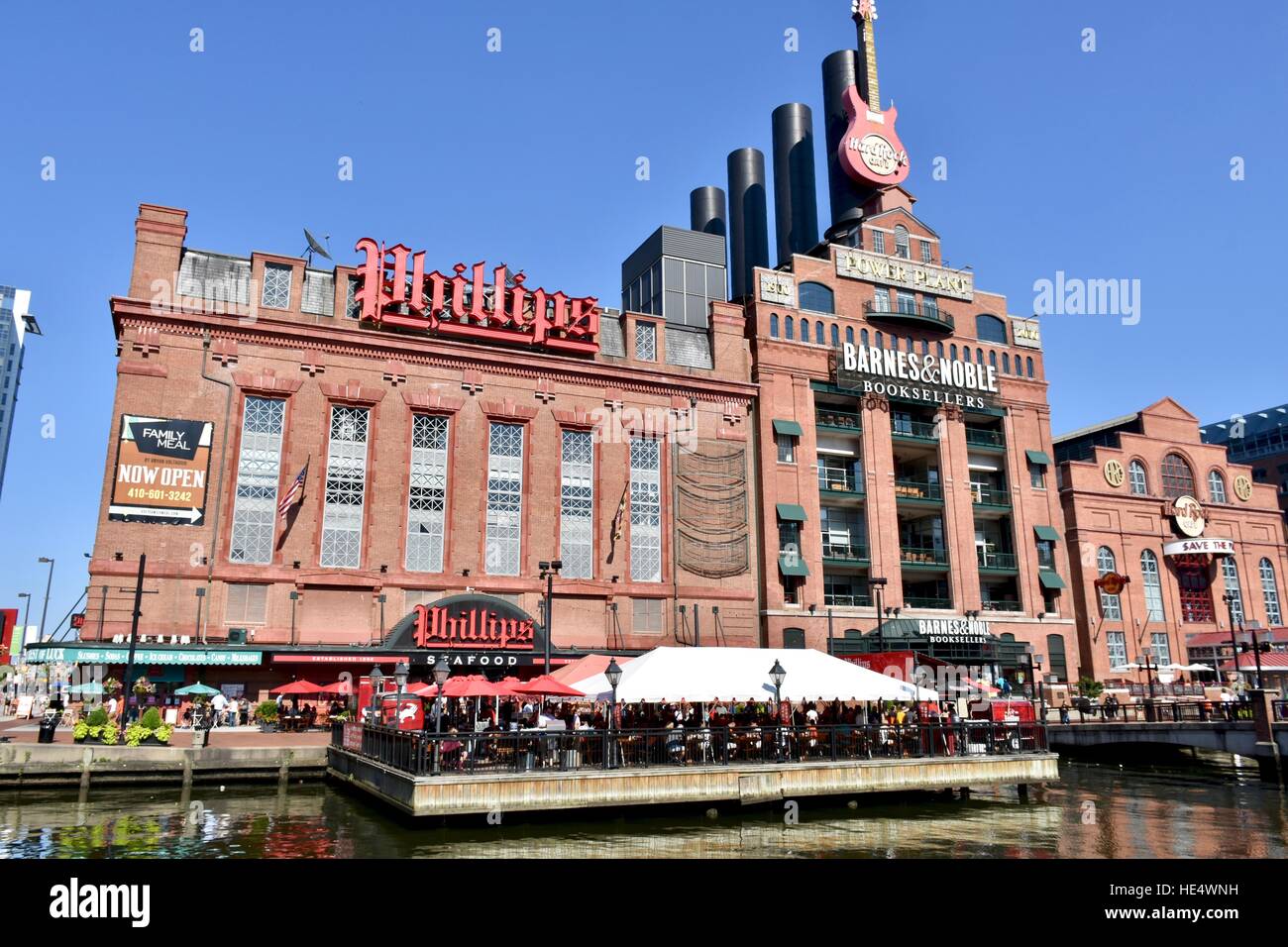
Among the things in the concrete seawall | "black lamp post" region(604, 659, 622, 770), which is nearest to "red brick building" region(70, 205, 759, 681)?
the concrete seawall

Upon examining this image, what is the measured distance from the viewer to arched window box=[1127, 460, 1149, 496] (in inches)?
2655

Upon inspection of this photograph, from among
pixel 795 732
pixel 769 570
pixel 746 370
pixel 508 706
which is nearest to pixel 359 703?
pixel 508 706

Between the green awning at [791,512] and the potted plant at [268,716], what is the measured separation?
28.1 meters

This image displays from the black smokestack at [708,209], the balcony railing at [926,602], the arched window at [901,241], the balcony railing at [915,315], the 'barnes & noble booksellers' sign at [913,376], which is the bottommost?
the balcony railing at [926,602]

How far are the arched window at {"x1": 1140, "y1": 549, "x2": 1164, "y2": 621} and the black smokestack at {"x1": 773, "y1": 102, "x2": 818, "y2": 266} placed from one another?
39056mm

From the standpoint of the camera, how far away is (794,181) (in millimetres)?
87375

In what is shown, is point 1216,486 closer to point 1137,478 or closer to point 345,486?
point 1137,478

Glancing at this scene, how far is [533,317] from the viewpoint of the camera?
161 ft

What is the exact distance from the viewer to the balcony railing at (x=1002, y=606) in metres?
58.2

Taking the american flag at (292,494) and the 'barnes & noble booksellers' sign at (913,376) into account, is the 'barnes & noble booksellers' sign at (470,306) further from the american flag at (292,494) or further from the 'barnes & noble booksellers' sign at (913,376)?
the 'barnes & noble booksellers' sign at (913,376)

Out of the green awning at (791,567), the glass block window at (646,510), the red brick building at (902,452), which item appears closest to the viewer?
the glass block window at (646,510)

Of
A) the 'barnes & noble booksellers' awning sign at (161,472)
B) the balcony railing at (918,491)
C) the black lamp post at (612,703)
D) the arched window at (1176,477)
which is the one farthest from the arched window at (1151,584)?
the 'barnes & noble booksellers' awning sign at (161,472)

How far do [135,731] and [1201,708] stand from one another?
44.7 m

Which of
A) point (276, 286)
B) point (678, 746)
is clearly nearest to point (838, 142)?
point (276, 286)
